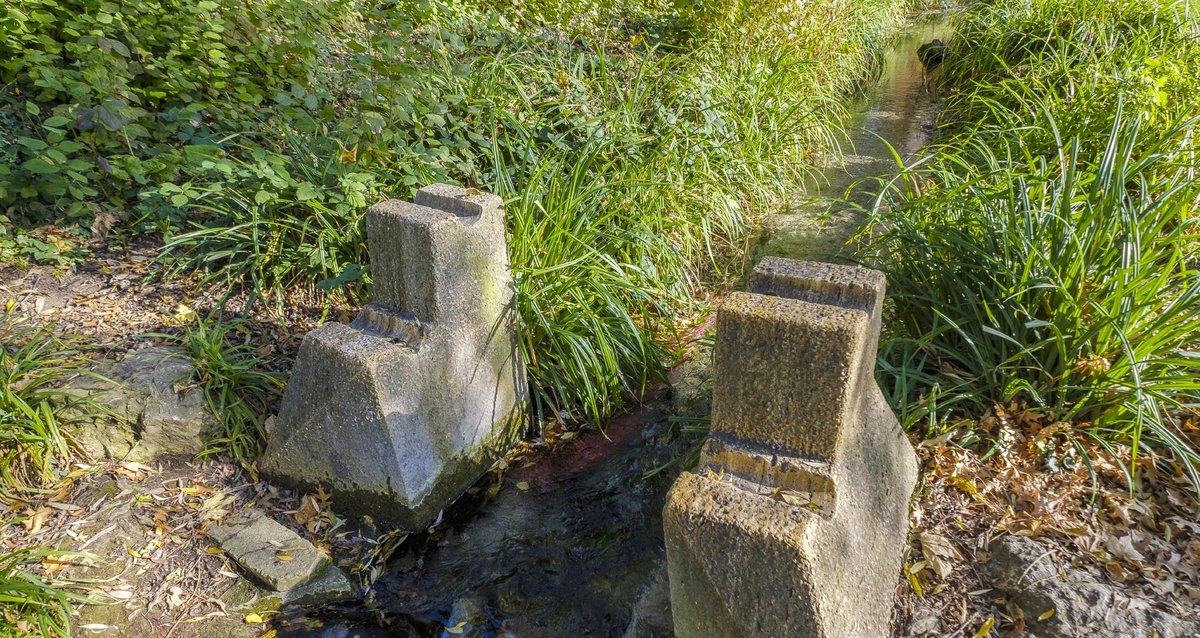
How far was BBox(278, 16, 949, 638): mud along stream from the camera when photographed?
2.47 metres

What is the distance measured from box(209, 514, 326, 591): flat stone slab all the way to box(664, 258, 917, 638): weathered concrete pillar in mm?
1398

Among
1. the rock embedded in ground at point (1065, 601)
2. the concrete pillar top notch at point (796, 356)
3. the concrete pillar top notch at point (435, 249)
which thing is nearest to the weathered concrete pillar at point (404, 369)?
the concrete pillar top notch at point (435, 249)

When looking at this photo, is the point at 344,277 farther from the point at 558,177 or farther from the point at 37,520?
the point at 37,520

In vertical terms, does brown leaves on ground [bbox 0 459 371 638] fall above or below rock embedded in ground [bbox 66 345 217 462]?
below

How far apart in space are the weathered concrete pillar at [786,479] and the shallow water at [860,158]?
1.75 metres

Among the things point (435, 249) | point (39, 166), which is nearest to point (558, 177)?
point (435, 249)

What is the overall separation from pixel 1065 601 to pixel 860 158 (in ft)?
16.7

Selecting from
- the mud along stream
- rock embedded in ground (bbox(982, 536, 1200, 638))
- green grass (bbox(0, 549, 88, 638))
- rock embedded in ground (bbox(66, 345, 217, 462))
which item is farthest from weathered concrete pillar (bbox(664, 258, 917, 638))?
rock embedded in ground (bbox(66, 345, 217, 462))

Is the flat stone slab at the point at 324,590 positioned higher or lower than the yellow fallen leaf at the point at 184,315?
lower

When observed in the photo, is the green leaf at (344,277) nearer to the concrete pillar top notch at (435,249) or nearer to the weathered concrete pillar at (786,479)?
the concrete pillar top notch at (435,249)

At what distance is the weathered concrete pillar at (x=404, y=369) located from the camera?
256 centimetres

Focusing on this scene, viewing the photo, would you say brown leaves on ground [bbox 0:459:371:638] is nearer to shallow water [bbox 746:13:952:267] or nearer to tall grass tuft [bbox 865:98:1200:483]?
tall grass tuft [bbox 865:98:1200:483]

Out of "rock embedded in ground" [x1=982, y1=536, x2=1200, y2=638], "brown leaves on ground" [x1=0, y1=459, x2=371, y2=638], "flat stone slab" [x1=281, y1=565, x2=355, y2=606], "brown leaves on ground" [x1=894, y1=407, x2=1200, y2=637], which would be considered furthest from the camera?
"flat stone slab" [x1=281, y1=565, x2=355, y2=606]

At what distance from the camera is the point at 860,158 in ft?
21.0
